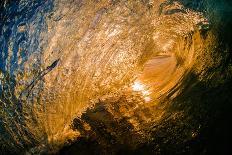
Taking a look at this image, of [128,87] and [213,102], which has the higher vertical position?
[128,87]

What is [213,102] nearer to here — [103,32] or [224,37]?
[224,37]

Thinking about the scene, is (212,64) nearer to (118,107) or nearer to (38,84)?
(118,107)

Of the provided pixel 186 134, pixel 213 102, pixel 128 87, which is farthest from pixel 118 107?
pixel 213 102

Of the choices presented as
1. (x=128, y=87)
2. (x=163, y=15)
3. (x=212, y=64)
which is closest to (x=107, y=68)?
(x=128, y=87)

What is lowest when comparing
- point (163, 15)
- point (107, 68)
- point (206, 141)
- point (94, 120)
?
Answer: point (206, 141)

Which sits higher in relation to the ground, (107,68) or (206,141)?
(107,68)

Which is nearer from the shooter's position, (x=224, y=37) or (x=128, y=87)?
(x=128, y=87)
